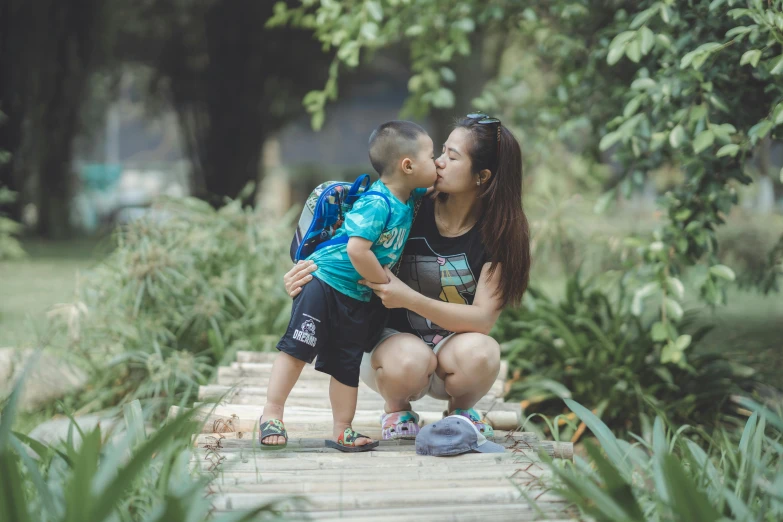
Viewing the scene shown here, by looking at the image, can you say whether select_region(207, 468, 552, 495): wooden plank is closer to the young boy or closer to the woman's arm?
the young boy

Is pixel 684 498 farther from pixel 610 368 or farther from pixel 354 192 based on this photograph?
pixel 610 368

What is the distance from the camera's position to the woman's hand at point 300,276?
285 centimetres

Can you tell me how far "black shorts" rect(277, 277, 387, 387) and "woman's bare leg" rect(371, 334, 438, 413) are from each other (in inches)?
3.4

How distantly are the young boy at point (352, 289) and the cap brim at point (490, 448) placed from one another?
1.12 feet

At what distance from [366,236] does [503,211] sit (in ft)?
1.68

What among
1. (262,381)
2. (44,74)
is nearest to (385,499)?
(262,381)

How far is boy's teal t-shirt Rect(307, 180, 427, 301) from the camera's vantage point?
2.67 metres

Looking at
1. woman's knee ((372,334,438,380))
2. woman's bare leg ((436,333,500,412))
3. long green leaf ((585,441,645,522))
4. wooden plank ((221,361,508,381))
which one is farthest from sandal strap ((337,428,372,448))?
wooden plank ((221,361,508,381))

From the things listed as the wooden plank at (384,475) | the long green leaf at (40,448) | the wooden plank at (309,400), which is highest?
the long green leaf at (40,448)

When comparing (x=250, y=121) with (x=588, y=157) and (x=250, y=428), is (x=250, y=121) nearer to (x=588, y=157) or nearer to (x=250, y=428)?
(x=588, y=157)

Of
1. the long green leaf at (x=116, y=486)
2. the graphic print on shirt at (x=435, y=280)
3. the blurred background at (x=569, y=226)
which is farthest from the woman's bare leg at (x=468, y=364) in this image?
the long green leaf at (x=116, y=486)

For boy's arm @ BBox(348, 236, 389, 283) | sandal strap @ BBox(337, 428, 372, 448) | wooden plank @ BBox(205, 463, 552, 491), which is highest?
boy's arm @ BBox(348, 236, 389, 283)

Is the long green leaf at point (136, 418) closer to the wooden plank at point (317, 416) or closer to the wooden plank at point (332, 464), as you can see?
the wooden plank at point (332, 464)

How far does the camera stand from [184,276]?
492 cm
